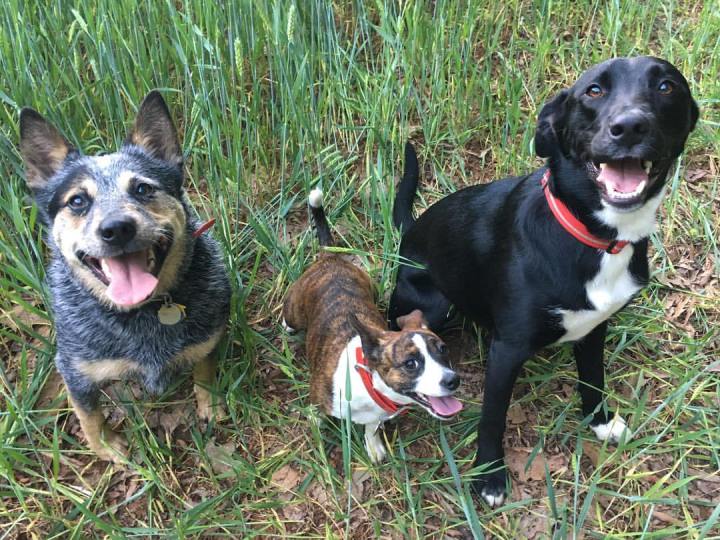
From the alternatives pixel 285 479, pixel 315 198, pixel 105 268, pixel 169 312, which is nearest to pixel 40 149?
pixel 105 268

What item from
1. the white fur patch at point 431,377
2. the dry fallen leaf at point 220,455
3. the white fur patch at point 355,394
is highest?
the white fur patch at point 431,377

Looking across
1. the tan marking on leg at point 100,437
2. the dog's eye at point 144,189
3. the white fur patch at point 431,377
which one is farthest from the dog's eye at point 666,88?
the tan marking on leg at point 100,437

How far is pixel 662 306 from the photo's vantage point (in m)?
3.19

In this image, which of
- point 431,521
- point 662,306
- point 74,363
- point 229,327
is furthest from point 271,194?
point 662,306

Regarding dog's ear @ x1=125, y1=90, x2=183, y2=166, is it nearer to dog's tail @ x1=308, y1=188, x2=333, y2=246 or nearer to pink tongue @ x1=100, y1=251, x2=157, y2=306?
pink tongue @ x1=100, y1=251, x2=157, y2=306

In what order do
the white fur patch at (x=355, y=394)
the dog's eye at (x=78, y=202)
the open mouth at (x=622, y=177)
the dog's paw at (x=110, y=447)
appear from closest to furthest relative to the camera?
the open mouth at (x=622, y=177), the dog's eye at (x=78, y=202), the white fur patch at (x=355, y=394), the dog's paw at (x=110, y=447)

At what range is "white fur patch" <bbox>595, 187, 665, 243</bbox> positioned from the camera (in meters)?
2.04

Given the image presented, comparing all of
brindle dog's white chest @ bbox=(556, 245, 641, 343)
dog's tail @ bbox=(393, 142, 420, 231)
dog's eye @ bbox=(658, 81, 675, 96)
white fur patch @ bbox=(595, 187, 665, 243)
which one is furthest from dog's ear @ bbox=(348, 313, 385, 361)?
dog's eye @ bbox=(658, 81, 675, 96)

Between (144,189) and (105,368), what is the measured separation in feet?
2.59

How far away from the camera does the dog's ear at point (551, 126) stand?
2180 mm

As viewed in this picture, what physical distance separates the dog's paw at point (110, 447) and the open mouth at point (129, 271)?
85cm

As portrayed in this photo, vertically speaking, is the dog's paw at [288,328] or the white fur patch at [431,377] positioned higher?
the white fur patch at [431,377]

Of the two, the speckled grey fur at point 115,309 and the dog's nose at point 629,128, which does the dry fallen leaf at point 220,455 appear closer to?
the speckled grey fur at point 115,309

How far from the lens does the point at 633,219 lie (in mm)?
2066
